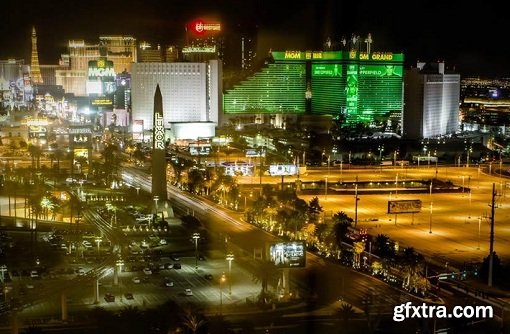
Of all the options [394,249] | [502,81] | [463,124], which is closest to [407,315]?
[394,249]

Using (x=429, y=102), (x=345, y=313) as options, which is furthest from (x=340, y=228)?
(x=429, y=102)

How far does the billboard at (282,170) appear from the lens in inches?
1687

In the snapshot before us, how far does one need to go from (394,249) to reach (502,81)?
136551 millimetres

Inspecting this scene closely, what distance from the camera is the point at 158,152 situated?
104ft

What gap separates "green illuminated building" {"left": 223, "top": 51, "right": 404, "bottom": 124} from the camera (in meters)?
64.9

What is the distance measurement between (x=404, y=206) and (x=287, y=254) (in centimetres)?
1333

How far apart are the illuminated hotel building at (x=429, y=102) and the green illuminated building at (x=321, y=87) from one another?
1988 millimetres

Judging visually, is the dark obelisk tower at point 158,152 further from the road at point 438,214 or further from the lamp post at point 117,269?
the lamp post at point 117,269

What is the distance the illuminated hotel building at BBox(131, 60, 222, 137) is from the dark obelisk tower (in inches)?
1249

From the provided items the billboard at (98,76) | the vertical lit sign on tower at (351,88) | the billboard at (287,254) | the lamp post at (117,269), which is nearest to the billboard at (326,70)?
the vertical lit sign on tower at (351,88)

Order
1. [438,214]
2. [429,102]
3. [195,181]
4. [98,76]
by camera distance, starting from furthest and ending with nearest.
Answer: [98,76]
[429,102]
[195,181]
[438,214]

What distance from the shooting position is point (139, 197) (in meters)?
35.6

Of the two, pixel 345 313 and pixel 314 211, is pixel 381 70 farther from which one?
pixel 345 313

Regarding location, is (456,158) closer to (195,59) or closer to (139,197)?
(195,59)
